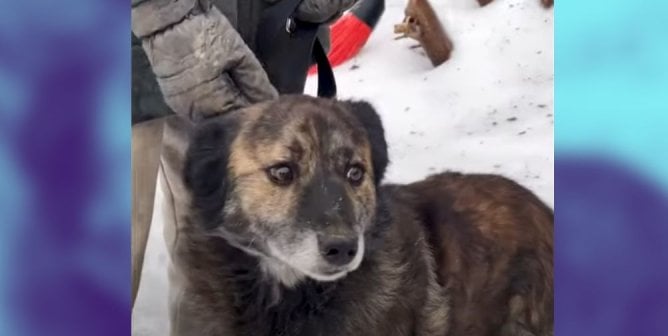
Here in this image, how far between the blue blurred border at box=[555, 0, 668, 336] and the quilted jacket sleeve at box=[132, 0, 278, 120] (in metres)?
0.45

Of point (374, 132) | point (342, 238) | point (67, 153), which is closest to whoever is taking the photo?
point (342, 238)

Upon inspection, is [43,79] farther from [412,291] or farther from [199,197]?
[412,291]

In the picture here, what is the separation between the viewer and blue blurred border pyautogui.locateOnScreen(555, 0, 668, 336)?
48.6 inches

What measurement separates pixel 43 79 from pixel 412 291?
2.13 feet

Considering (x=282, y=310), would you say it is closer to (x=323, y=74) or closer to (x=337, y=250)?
(x=337, y=250)

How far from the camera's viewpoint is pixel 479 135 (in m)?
1.21

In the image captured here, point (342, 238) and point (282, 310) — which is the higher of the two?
point (342, 238)

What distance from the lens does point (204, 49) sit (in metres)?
1.21

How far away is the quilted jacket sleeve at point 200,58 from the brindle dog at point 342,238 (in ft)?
0.15

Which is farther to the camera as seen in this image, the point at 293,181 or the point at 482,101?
the point at 482,101

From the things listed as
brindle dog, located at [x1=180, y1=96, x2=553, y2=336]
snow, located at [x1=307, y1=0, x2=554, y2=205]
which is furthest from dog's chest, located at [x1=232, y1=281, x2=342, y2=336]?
snow, located at [x1=307, y1=0, x2=554, y2=205]

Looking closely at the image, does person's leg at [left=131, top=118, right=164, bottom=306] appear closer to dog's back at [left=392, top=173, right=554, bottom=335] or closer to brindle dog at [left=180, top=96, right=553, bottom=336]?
brindle dog at [left=180, top=96, right=553, bottom=336]

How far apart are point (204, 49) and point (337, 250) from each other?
1.17ft

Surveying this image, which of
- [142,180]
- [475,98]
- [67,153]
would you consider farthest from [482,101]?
[67,153]
